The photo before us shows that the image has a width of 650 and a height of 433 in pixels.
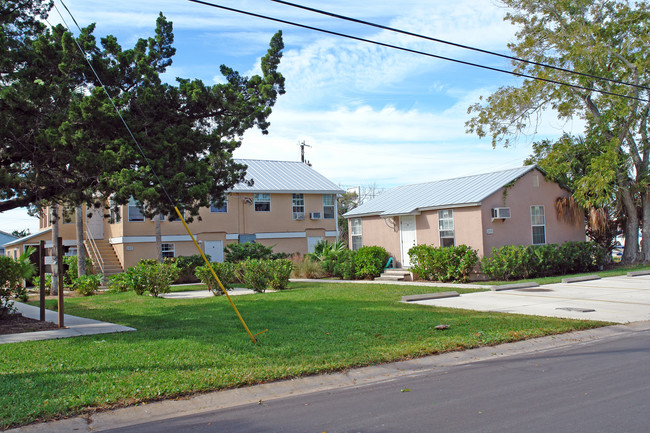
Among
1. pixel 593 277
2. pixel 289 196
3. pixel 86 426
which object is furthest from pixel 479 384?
pixel 289 196

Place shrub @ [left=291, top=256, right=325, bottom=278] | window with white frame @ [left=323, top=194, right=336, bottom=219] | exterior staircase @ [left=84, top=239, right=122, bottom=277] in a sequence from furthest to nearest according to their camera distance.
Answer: window with white frame @ [left=323, top=194, right=336, bottom=219] < exterior staircase @ [left=84, top=239, right=122, bottom=277] < shrub @ [left=291, top=256, right=325, bottom=278]

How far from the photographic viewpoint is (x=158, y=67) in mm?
12523

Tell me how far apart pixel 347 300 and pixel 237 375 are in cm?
788

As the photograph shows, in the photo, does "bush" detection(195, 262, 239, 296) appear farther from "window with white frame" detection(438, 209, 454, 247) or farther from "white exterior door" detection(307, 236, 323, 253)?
"white exterior door" detection(307, 236, 323, 253)

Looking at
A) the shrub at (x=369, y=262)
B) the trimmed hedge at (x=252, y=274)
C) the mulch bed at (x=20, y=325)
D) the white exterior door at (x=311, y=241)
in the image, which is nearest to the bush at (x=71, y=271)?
the trimmed hedge at (x=252, y=274)

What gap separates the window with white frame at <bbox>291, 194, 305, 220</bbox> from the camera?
32591 millimetres

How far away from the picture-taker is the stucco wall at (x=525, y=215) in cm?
2100

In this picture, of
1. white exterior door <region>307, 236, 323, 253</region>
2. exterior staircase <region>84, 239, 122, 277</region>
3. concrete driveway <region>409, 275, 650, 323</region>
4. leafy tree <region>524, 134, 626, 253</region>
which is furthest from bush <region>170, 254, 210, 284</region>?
leafy tree <region>524, 134, 626, 253</region>

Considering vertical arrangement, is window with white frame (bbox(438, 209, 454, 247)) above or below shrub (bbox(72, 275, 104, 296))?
above

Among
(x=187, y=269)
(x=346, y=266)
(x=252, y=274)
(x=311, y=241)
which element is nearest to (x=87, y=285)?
(x=187, y=269)

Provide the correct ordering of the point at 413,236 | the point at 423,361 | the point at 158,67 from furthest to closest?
1. the point at 413,236
2. the point at 158,67
3. the point at 423,361

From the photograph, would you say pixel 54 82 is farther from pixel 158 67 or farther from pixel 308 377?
pixel 308 377

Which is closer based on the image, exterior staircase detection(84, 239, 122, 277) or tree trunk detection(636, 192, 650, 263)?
tree trunk detection(636, 192, 650, 263)

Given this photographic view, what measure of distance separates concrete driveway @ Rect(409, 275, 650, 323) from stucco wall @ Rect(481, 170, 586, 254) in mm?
3979
